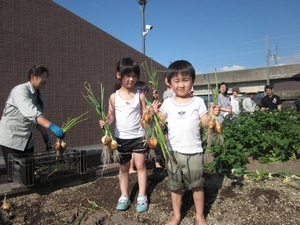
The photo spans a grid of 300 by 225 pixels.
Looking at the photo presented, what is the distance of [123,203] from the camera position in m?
2.73

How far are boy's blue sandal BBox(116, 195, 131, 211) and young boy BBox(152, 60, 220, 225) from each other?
0.56m

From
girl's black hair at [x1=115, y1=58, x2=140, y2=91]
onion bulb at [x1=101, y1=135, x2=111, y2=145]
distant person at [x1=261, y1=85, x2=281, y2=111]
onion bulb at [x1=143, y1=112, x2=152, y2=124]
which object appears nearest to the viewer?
onion bulb at [x1=143, y1=112, x2=152, y2=124]

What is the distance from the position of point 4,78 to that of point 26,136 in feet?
9.56

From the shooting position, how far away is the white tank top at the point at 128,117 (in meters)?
2.80

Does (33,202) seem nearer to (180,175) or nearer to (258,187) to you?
(180,175)

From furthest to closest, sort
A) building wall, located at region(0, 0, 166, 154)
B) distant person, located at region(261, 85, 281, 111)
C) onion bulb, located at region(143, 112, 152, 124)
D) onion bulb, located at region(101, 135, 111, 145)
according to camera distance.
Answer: distant person, located at region(261, 85, 281, 111) → building wall, located at region(0, 0, 166, 154) → onion bulb, located at region(101, 135, 111, 145) → onion bulb, located at region(143, 112, 152, 124)

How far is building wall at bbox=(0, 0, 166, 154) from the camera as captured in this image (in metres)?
5.63

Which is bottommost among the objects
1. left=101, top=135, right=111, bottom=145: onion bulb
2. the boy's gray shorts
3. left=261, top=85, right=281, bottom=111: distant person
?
the boy's gray shorts

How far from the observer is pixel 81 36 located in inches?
269

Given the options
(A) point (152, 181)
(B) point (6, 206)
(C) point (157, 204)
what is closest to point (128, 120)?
(C) point (157, 204)

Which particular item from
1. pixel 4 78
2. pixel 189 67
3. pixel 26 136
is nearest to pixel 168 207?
pixel 189 67

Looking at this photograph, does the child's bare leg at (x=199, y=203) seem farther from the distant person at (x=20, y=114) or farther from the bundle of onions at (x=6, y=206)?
the bundle of onions at (x=6, y=206)

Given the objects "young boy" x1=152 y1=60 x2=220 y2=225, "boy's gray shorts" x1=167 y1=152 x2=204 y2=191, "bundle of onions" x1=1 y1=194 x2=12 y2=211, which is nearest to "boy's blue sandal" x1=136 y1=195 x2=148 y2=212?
"young boy" x1=152 y1=60 x2=220 y2=225

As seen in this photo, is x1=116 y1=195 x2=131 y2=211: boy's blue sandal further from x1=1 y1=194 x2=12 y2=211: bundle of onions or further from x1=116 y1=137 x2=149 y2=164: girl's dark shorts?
x1=1 y1=194 x2=12 y2=211: bundle of onions
